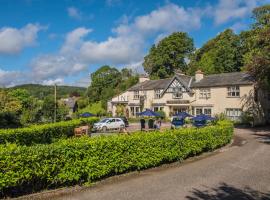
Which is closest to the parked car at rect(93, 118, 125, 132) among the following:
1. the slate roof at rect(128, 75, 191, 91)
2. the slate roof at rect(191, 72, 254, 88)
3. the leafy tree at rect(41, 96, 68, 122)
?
the slate roof at rect(191, 72, 254, 88)

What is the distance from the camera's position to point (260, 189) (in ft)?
38.6

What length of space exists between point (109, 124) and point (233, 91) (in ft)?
62.5

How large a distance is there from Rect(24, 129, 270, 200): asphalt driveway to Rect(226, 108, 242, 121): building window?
25.3 metres

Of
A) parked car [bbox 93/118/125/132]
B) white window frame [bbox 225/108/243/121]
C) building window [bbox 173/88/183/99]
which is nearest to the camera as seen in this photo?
parked car [bbox 93/118/125/132]

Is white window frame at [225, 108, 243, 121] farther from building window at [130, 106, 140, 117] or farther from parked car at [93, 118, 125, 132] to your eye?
building window at [130, 106, 140, 117]

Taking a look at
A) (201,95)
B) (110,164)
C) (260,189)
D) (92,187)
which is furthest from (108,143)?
(201,95)

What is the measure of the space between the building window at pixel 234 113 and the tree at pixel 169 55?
37619 millimetres

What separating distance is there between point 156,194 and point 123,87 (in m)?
77.9

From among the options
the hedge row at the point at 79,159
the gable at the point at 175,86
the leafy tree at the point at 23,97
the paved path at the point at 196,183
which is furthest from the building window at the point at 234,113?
the leafy tree at the point at 23,97

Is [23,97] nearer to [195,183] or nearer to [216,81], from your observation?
[216,81]

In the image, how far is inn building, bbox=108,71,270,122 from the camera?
137 feet

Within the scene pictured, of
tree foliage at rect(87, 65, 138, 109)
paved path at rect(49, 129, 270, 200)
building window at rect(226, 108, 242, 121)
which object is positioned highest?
tree foliage at rect(87, 65, 138, 109)

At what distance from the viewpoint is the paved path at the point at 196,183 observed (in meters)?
10.9

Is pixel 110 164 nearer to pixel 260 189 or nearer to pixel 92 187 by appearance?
pixel 92 187
